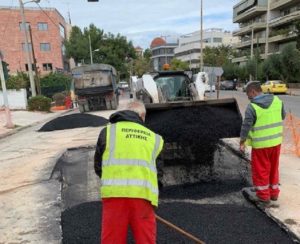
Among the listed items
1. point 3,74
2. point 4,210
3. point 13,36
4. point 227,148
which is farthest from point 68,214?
point 13,36

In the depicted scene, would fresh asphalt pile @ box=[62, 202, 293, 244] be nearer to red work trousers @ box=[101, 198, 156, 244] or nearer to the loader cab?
red work trousers @ box=[101, 198, 156, 244]

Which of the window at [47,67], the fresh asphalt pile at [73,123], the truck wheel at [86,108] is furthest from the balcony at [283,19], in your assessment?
the fresh asphalt pile at [73,123]

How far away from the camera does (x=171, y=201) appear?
5.57 metres

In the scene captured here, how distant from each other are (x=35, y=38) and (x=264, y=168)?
5717cm

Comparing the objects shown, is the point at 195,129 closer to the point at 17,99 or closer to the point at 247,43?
the point at 17,99

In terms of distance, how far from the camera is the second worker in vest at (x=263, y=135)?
5.07 meters

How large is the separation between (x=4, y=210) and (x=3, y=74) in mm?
12876

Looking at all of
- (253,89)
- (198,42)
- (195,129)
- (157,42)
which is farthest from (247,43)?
(157,42)

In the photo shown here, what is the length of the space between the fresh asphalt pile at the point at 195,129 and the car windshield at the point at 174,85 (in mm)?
2381

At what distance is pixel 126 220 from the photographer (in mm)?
2951

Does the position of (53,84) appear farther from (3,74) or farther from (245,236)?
(245,236)

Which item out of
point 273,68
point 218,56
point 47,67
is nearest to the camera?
point 273,68

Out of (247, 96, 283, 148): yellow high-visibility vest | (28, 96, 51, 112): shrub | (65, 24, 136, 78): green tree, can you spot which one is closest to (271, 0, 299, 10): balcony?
(65, 24, 136, 78): green tree

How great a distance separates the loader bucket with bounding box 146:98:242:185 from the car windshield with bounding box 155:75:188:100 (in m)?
2.33
